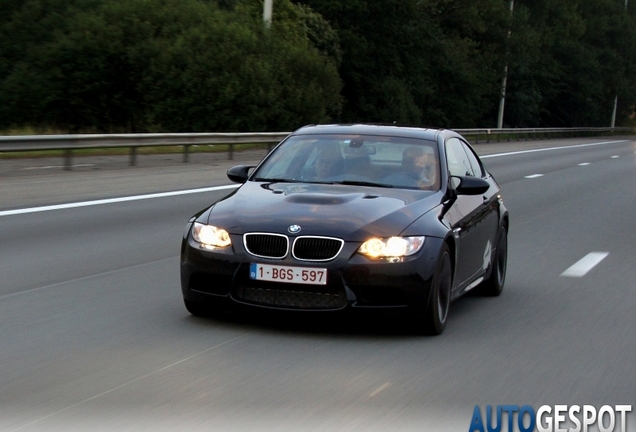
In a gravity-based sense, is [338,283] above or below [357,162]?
below

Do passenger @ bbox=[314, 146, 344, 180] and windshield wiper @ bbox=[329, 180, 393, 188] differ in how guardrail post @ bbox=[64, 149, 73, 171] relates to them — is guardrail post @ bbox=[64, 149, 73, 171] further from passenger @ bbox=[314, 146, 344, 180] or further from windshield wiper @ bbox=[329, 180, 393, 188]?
windshield wiper @ bbox=[329, 180, 393, 188]

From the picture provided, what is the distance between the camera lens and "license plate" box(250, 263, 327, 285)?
697cm

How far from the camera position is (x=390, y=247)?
23.3 feet

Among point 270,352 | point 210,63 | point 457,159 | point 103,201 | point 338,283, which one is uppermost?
point 457,159

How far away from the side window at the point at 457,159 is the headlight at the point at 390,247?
1.47 metres

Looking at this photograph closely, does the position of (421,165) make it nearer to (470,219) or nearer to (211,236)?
(470,219)

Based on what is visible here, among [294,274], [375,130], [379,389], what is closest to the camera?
[379,389]

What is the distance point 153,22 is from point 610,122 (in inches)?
2804

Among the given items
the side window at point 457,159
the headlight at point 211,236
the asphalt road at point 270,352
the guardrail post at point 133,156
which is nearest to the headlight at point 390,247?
the asphalt road at point 270,352

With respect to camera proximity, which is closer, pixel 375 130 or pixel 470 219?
pixel 470 219

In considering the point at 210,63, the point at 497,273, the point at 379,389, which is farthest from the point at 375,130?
the point at 210,63

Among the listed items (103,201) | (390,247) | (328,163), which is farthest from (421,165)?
(103,201)

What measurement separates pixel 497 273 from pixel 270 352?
3.24 metres

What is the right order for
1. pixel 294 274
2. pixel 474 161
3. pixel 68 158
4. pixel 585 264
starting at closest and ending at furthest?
pixel 294 274
pixel 474 161
pixel 585 264
pixel 68 158
